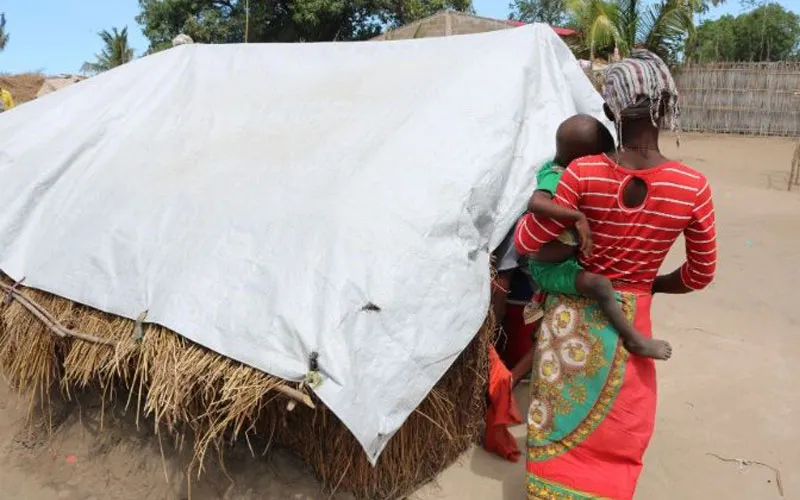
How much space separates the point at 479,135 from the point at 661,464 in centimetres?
162

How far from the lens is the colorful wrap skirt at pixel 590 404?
1898 mm

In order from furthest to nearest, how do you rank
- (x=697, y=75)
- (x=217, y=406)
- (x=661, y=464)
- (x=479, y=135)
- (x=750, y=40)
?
(x=750, y=40)
(x=697, y=75)
(x=661, y=464)
(x=479, y=135)
(x=217, y=406)

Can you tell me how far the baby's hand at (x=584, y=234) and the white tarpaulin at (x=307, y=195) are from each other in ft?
1.72

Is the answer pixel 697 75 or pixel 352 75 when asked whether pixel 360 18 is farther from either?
pixel 352 75

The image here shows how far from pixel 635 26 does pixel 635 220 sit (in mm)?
12696

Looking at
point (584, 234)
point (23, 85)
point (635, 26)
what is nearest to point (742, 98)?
point (635, 26)

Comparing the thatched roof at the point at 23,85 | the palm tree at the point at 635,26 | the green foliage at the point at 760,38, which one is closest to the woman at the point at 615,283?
the palm tree at the point at 635,26

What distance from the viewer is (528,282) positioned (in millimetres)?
3020

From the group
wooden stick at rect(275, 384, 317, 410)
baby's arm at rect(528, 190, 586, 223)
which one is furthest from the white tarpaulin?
baby's arm at rect(528, 190, 586, 223)

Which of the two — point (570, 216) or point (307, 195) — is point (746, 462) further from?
point (307, 195)

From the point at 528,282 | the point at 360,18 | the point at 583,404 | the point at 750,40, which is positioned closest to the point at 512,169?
the point at 528,282

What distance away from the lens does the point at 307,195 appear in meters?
2.39

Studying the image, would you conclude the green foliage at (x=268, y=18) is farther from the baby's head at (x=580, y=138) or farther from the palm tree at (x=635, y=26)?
the baby's head at (x=580, y=138)

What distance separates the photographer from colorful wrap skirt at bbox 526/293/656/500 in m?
1.90
